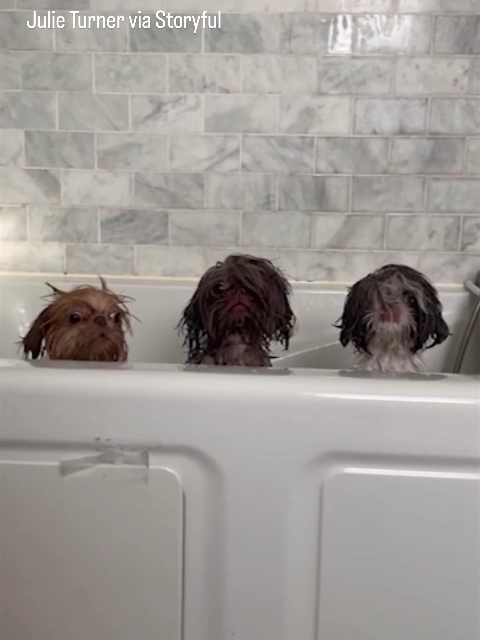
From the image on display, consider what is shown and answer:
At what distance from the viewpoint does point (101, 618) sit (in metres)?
1.05

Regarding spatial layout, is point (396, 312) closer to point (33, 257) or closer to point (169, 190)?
point (169, 190)

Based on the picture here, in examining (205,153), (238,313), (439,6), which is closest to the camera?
(238,313)

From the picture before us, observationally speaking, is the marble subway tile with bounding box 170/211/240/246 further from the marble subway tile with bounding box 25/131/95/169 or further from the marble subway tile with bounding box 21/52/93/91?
the marble subway tile with bounding box 21/52/93/91

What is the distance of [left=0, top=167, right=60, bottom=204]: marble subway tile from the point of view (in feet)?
6.27

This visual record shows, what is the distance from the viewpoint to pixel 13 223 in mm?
1943

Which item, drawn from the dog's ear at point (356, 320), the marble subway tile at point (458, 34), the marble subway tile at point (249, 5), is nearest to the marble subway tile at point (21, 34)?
the marble subway tile at point (249, 5)

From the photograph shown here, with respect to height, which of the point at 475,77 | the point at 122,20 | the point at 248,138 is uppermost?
the point at 122,20

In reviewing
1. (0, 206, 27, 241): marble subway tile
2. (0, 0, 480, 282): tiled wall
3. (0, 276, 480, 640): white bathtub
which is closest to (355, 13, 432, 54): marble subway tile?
(0, 0, 480, 282): tiled wall

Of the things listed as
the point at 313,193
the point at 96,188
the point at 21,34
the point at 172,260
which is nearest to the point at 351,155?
the point at 313,193

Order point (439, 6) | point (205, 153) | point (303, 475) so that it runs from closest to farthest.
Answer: point (303, 475) → point (439, 6) → point (205, 153)

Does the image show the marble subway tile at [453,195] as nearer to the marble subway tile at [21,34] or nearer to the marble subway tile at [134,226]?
the marble subway tile at [134,226]

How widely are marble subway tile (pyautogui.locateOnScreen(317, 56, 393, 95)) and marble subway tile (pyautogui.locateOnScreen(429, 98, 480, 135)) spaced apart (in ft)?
0.42

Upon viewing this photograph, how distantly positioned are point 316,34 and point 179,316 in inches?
28.5

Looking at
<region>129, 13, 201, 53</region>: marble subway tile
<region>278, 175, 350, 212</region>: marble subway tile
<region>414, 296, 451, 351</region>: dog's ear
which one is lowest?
<region>414, 296, 451, 351</region>: dog's ear
